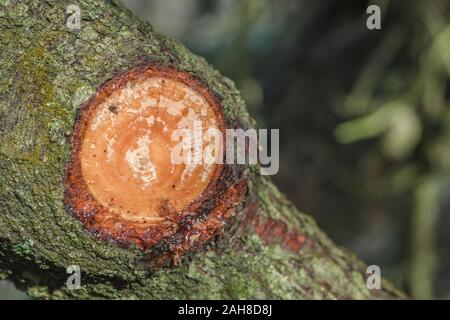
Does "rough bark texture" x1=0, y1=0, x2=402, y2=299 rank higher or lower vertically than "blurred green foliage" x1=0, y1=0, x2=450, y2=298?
lower

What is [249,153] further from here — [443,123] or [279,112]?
[279,112]

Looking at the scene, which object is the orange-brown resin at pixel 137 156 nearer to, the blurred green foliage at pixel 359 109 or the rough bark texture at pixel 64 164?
the rough bark texture at pixel 64 164

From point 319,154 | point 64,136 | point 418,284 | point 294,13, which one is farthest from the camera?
point 319,154

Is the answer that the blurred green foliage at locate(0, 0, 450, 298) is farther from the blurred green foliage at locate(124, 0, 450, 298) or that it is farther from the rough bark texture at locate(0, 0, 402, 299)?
the rough bark texture at locate(0, 0, 402, 299)

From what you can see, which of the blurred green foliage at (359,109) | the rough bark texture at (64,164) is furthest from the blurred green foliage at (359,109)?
the rough bark texture at (64,164)

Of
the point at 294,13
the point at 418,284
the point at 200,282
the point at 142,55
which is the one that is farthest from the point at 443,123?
the point at 142,55

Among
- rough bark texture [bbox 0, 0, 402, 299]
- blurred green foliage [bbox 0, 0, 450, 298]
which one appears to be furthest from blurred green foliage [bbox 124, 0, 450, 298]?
rough bark texture [bbox 0, 0, 402, 299]

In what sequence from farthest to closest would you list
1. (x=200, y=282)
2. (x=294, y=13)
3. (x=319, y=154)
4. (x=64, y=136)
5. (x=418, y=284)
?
→ 1. (x=319, y=154)
2. (x=294, y=13)
3. (x=418, y=284)
4. (x=200, y=282)
5. (x=64, y=136)
